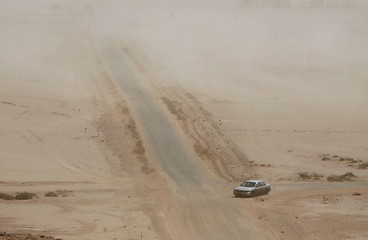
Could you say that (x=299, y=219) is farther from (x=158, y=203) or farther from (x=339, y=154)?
(x=339, y=154)

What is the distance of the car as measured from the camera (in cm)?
4659

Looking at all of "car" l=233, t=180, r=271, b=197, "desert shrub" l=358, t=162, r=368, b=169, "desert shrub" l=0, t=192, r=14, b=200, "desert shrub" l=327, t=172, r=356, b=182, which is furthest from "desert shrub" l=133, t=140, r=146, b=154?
"desert shrub" l=0, t=192, r=14, b=200

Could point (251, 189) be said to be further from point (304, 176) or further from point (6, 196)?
point (6, 196)

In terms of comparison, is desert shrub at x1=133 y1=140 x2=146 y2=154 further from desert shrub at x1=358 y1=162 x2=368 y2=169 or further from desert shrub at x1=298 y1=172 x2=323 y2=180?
desert shrub at x1=358 y1=162 x2=368 y2=169

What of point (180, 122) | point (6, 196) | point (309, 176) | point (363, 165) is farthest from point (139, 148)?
point (6, 196)

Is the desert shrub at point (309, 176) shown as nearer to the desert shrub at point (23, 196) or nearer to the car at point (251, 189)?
the car at point (251, 189)

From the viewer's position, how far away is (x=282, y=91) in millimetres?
95625

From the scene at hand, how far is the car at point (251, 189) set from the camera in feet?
153

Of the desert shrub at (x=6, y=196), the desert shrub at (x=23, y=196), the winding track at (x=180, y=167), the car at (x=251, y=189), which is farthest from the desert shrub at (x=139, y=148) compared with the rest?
the desert shrub at (x=6, y=196)

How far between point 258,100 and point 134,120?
21.5 meters

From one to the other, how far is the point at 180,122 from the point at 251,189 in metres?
28.3

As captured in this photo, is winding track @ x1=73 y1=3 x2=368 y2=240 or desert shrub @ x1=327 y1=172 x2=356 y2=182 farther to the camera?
desert shrub @ x1=327 y1=172 x2=356 y2=182

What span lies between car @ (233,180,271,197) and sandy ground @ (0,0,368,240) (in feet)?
2.93

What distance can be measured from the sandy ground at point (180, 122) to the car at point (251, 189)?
0.89 meters
